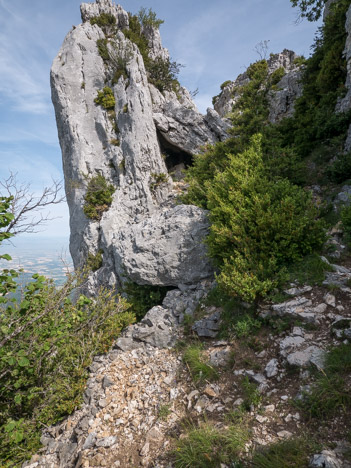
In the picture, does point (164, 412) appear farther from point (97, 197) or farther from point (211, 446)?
point (97, 197)

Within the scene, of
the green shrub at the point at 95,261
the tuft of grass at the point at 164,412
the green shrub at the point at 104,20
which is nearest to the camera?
the tuft of grass at the point at 164,412

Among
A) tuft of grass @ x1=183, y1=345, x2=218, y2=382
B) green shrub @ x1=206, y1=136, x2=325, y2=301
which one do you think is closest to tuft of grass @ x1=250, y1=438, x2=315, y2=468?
tuft of grass @ x1=183, y1=345, x2=218, y2=382

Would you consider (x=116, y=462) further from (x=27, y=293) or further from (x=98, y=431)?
(x=27, y=293)

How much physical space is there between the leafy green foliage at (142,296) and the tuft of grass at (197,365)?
13.7ft

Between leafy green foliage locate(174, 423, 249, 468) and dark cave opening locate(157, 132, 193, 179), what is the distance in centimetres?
1905

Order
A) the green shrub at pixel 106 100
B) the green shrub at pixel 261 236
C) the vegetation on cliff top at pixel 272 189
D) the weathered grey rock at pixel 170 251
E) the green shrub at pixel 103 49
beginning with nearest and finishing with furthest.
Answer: the green shrub at pixel 261 236 → the vegetation on cliff top at pixel 272 189 → the weathered grey rock at pixel 170 251 → the green shrub at pixel 106 100 → the green shrub at pixel 103 49

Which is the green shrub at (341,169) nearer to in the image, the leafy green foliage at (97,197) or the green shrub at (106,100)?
the leafy green foliage at (97,197)

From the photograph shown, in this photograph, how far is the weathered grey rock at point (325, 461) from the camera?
9.61 ft

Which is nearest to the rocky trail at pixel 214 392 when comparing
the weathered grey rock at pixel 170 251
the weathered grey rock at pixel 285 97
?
the weathered grey rock at pixel 170 251

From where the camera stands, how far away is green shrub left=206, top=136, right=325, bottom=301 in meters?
6.40

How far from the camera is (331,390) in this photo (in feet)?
12.5

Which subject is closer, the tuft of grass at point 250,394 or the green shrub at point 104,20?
the tuft of grass at point 250,394

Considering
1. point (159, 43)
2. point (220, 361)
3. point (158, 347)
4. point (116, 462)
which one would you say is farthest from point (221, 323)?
point (159, 43)

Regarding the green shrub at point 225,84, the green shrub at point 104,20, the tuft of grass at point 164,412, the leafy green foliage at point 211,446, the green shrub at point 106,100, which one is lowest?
the tuft of grass at point 164,412
